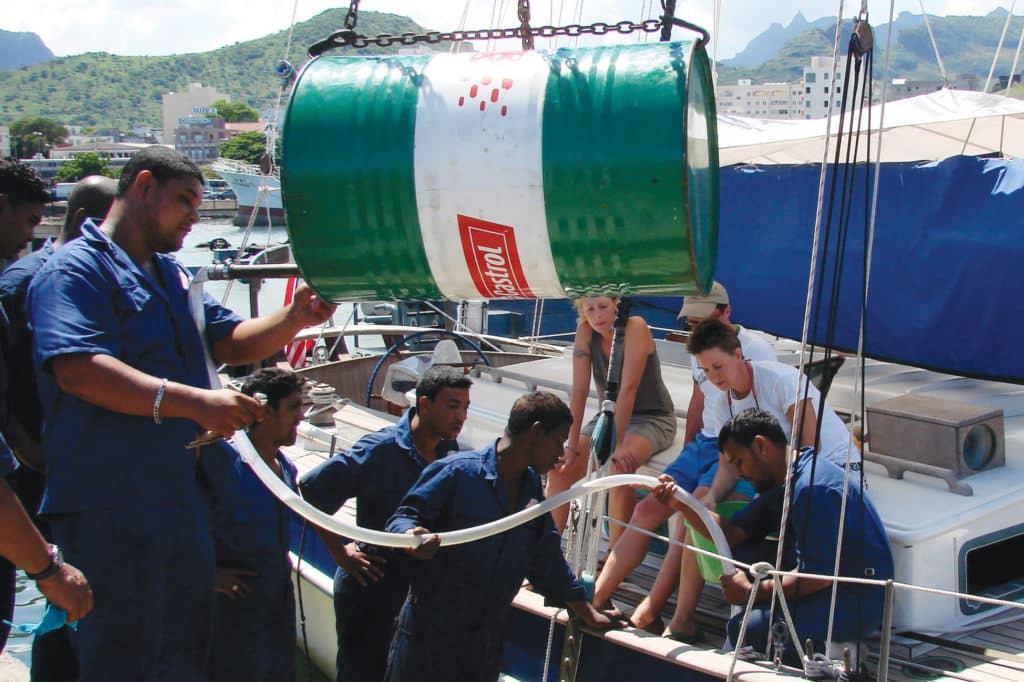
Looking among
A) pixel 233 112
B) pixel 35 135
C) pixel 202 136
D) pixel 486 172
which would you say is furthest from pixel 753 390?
pixel 233 112

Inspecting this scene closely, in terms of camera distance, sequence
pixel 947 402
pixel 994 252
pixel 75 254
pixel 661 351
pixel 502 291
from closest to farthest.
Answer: pixel 75 254 → pixel 502 291 → pixel 947 402 → pixel 994 252 → pixel 661 351

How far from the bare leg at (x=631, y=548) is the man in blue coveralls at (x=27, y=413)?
195 cm

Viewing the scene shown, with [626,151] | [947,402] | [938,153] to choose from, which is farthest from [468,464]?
[938,153]

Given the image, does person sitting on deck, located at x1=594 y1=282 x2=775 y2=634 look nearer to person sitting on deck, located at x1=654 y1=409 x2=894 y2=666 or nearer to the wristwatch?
person sitting on deck, located at x1=654 y1=409 x2=894 y2=666

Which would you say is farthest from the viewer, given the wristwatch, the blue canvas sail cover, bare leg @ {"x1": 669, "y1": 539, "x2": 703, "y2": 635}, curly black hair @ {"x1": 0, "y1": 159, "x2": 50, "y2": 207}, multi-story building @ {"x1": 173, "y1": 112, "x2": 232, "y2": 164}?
multi-story building @ {"x1": 173, "y1": 112, "x2": 232, "y2": 164}

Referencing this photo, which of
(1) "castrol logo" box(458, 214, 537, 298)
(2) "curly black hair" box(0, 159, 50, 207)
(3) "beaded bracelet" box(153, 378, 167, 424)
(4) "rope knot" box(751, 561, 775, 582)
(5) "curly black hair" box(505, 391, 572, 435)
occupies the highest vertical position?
(2) "curly black hair" box(0, 159, 50, 207)

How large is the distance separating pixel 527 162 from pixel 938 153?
4.29 metres

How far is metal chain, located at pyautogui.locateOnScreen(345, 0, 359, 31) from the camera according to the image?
299 cm

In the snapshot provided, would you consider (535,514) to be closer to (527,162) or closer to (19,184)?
(527,162)

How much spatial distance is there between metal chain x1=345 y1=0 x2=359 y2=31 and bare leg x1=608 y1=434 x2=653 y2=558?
220 centimetres

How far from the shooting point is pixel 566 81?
2.59 m

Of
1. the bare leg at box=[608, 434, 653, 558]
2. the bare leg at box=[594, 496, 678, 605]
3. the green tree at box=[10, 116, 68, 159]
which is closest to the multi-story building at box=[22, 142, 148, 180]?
the green tree at box=[10, 116, 68, 159]

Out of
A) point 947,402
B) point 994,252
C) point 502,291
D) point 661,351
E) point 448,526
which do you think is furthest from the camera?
point 661,351

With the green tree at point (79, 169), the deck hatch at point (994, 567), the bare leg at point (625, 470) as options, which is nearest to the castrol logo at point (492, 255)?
the bare leg at point (625, 470)
